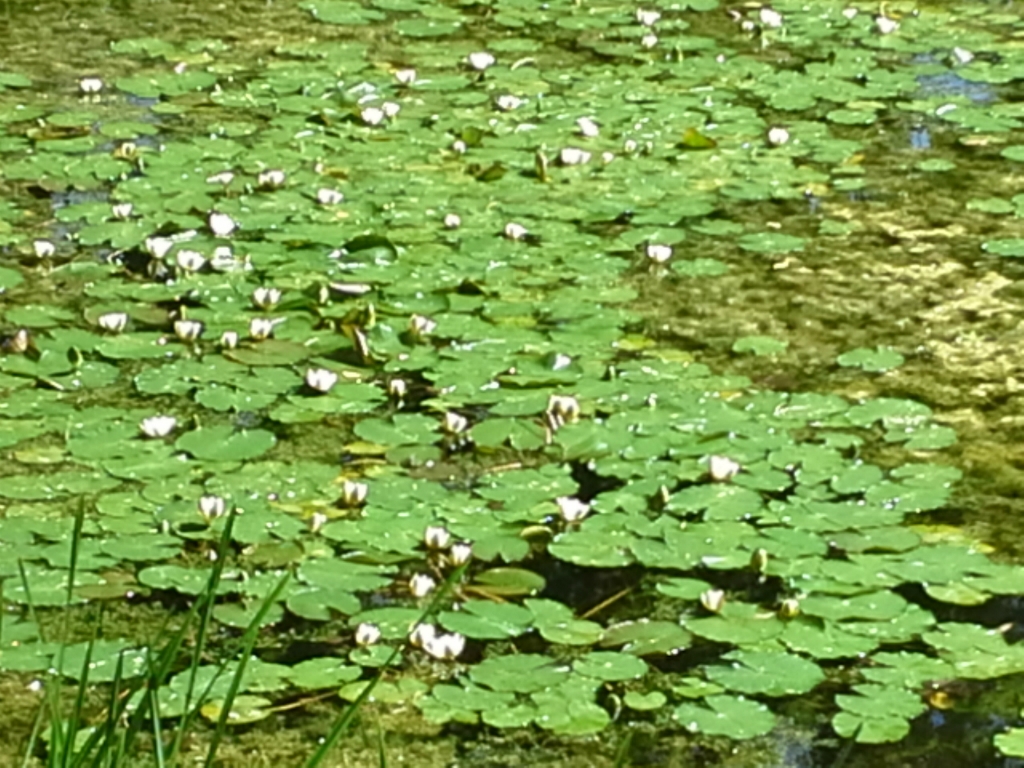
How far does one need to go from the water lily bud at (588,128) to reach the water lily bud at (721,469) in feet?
5.48

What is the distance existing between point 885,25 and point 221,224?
217 centimetres

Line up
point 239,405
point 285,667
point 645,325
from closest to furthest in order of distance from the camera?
point 285,667 → point 239,405 → point 645,325

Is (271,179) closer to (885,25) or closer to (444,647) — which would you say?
(444,647)

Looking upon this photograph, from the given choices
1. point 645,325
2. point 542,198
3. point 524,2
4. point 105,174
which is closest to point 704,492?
point 645,325

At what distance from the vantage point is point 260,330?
3.45m

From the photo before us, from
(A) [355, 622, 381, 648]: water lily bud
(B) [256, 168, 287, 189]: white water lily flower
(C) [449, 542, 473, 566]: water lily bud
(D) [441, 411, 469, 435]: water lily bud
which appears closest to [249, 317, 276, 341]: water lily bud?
(D) [441, 411, 469, 435]: water lily bud

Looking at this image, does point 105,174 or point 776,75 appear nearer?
point 105,174

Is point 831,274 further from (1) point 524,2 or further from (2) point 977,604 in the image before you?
(1) point 524,2

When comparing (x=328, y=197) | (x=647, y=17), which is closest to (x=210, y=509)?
(x=328, y=197)

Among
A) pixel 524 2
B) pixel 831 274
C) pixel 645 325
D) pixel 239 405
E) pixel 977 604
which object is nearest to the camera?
pixel 977 604

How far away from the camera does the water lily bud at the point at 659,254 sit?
381 cm

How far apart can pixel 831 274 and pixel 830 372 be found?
0.46 m

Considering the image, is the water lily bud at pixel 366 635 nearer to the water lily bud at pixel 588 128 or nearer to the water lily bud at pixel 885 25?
the water lily bud at pixel 588 128

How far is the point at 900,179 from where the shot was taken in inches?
168
